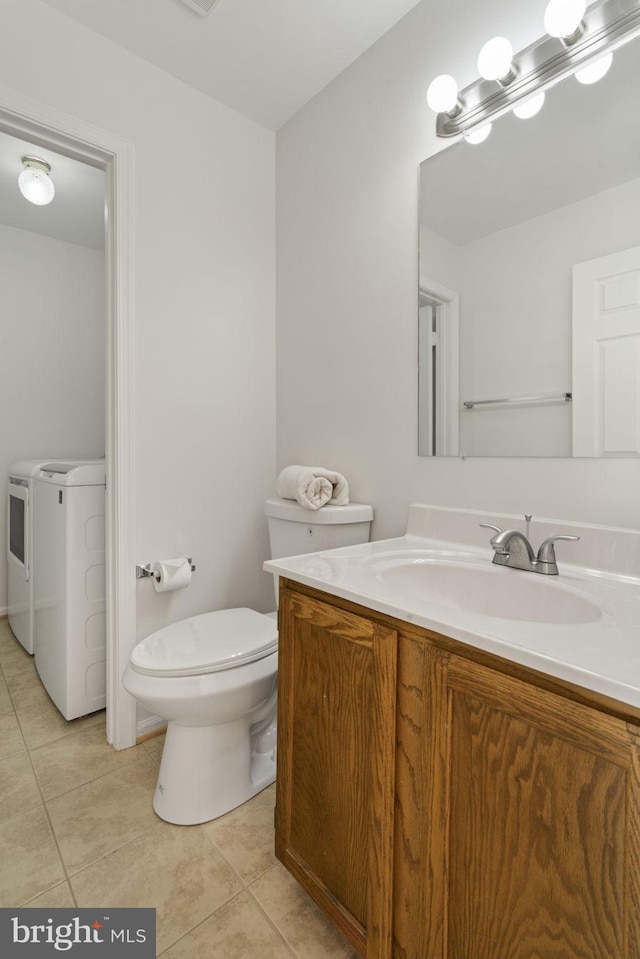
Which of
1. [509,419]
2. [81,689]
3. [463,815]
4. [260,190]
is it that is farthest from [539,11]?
[81,689]

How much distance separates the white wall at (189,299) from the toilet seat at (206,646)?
0.31 m

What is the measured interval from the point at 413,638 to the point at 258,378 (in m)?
1.48

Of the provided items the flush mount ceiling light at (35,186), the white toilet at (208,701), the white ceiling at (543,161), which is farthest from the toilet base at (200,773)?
the flush mount ceiling light at (35,186)

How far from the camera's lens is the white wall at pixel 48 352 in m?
2.84

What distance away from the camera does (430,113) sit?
4.62 feet

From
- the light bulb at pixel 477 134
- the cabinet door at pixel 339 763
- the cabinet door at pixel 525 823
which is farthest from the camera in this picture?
the light bulb at pixel 477 134

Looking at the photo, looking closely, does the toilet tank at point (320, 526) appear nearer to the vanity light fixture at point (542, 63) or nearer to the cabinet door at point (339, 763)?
the cabinet door at point (339, 763)

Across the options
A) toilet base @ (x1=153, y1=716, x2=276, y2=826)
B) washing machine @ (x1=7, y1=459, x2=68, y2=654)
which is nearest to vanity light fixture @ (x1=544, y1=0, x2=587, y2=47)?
toilet base @ (x1=153, y1=716, x2=276, y2=826)

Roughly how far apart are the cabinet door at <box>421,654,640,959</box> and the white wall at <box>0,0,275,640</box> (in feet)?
4.16

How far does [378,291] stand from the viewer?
1.57 meters

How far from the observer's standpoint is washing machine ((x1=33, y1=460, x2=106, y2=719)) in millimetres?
1694

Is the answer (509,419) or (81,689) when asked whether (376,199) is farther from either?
(81,689)

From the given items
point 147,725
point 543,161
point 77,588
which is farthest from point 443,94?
point 147,725

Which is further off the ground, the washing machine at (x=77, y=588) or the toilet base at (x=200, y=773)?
the washing machine at (x=77, y=588)
